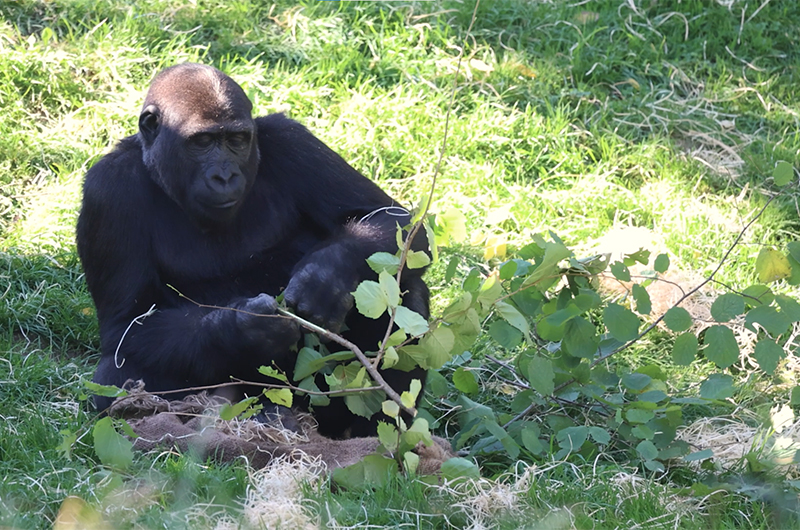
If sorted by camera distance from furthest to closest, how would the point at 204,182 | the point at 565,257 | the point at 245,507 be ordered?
the point at 204,182 < the point at 565,257 < the point at 245,507

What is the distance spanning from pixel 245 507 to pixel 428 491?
587 millimetres

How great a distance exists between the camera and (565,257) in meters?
3.57

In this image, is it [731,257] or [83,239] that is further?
[731,257]

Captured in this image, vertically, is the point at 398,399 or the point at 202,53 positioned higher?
the point at 398,399

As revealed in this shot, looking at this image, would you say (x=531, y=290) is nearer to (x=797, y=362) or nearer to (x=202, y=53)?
(x=797, y=362)

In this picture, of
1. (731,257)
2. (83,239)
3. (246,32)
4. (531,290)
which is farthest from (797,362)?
(246,32)

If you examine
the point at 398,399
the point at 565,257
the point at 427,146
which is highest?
the point at 565,257

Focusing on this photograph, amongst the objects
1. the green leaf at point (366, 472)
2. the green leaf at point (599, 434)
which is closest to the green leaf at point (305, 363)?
the green leaf at point (366, 472)

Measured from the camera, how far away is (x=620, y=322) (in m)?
3.65

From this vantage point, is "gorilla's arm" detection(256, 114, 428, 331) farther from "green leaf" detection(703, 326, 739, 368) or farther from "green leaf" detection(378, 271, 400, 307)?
"green leaf" detection(703, 326, 739, 368)

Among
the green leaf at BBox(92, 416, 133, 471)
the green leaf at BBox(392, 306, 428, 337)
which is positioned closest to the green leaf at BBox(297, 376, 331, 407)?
the green leaf at BBox(392, 306, 428, 337)

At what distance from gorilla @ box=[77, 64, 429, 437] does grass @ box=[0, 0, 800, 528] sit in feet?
2.38

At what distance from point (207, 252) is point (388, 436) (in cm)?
129

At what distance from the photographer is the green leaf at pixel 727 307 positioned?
3496mm
